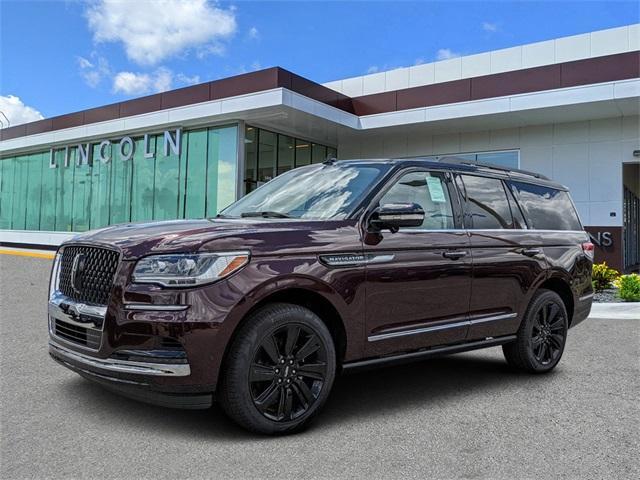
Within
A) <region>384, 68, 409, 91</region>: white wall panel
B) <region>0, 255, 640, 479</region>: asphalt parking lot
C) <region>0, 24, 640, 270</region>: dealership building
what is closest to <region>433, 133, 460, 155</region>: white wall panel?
<region>0, 24, 640, 270</region>: dealership building

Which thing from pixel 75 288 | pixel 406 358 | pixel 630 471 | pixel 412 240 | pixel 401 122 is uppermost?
pixel 401 122

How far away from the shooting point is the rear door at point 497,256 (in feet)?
16.1

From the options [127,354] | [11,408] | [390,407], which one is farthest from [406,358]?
[11,408]

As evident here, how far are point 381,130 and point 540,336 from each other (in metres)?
15.0

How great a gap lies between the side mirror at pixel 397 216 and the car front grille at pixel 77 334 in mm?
2049

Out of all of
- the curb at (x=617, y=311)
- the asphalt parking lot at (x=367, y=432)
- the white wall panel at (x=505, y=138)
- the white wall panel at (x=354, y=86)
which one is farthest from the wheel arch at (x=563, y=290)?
the white wall panel at (x=354, y=86)

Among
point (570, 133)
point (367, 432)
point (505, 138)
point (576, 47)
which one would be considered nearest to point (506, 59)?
point (576, 47)

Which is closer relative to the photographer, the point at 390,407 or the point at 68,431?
the point at 68,431

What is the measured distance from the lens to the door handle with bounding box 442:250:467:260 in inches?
182

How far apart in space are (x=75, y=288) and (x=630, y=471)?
373 cm

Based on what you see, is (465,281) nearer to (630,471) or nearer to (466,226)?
(466,226)

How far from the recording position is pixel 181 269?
11.2 feet

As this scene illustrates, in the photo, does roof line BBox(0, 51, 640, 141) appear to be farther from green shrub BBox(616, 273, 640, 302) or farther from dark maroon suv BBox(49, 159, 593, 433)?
dark maroon suv BBox(49, 159, 593, 433)

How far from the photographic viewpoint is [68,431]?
3.68 metres
